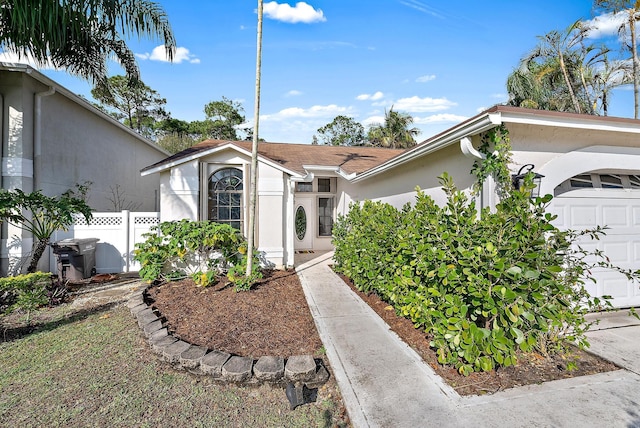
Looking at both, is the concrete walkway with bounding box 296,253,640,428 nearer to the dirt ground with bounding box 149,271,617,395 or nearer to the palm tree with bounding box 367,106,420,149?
the dirt ground with bounding box 149,271,617,395

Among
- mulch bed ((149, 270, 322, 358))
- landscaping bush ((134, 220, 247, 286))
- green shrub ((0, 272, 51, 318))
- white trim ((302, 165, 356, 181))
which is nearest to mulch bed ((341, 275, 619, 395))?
mulch bed ((149, 270, 322, 358))

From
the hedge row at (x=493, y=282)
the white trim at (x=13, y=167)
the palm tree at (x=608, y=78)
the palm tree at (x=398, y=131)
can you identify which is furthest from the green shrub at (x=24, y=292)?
the palm tree at (x=398, y=131)

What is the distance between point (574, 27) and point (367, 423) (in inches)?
870

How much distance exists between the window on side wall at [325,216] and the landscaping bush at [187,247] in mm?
5211

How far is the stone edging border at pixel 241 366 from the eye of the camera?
303cm

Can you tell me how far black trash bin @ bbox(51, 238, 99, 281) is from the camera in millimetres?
7004

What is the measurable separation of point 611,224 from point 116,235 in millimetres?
10903

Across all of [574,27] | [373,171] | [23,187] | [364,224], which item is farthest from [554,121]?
[574,27]

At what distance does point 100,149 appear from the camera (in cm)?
1062

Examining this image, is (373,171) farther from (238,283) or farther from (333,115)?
(333,115)

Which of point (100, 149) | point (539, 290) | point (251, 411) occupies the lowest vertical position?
point (251, 411)

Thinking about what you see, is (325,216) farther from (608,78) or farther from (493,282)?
(608,78)

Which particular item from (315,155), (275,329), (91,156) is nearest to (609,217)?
(275,329)

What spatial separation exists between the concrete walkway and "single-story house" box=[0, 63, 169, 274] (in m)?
8.58
